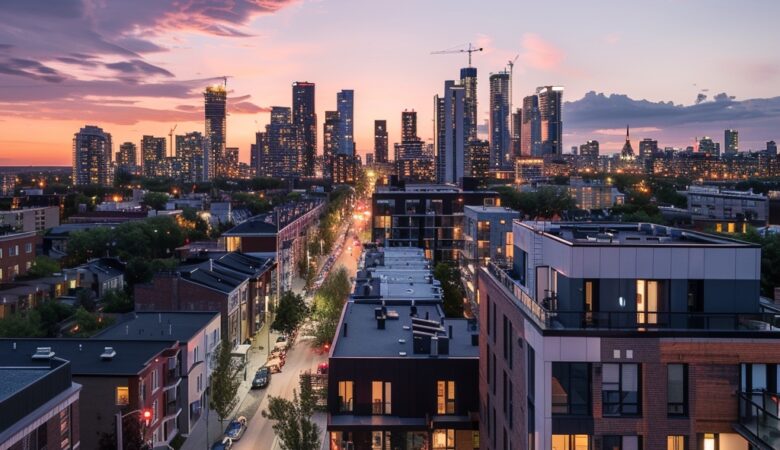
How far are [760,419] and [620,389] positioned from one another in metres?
2.97

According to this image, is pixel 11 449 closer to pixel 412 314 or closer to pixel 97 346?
pixel 97 346

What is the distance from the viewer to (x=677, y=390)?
16.0 metres

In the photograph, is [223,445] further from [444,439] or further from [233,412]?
[444,439]

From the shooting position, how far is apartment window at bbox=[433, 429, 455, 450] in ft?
90.6

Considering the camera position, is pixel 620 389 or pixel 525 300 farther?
pixel 525 300

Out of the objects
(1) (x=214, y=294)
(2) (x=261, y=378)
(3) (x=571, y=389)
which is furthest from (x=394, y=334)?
(1) (x=214, y=294)

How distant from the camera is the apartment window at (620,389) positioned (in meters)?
16.0

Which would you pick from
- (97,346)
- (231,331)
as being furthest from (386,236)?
(97,346)

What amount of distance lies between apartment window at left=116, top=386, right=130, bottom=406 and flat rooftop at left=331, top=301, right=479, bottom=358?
9574 mm

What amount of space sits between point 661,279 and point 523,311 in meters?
3.51

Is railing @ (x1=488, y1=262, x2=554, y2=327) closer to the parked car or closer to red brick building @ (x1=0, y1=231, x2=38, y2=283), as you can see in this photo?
the parked car

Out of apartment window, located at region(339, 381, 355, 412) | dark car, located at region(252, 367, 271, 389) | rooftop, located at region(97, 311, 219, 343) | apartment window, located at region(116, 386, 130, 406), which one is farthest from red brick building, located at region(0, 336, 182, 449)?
apartment window, located at region(339, 381, 355, 412)

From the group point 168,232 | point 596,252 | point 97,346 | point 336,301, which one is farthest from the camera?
point 168,232

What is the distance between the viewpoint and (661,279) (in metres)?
17.4
